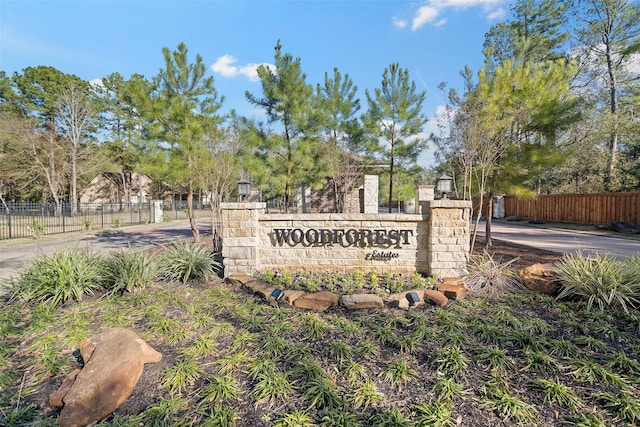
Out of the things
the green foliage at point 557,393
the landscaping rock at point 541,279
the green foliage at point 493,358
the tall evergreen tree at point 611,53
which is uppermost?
the tall evergreen tree at point 611,53

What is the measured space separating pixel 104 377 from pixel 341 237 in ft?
12.9

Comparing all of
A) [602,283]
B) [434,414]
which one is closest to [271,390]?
[434,414]

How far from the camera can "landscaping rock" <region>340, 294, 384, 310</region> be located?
3955 mm

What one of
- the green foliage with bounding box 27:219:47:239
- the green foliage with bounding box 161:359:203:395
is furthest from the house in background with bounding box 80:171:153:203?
the green foliage with bounding box 161:359:203:395

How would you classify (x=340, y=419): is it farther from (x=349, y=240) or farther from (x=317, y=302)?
(x=349, y=240)

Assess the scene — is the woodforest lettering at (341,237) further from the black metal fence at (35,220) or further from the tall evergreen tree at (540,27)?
the tall evergreen tree at (540,27)

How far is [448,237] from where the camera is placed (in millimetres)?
5141

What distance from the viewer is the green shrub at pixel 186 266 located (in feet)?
16.7

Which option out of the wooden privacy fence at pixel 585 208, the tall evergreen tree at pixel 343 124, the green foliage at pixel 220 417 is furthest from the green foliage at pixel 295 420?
the wooden privacy fence at pixel 585 208

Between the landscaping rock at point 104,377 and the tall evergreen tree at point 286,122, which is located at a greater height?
the tall evergreen tree at point 286,122

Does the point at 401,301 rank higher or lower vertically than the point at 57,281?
lower

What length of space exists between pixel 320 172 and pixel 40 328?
8840 millimetres

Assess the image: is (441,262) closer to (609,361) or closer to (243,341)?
(609,361)

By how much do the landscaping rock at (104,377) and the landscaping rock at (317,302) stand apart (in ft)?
6.04
